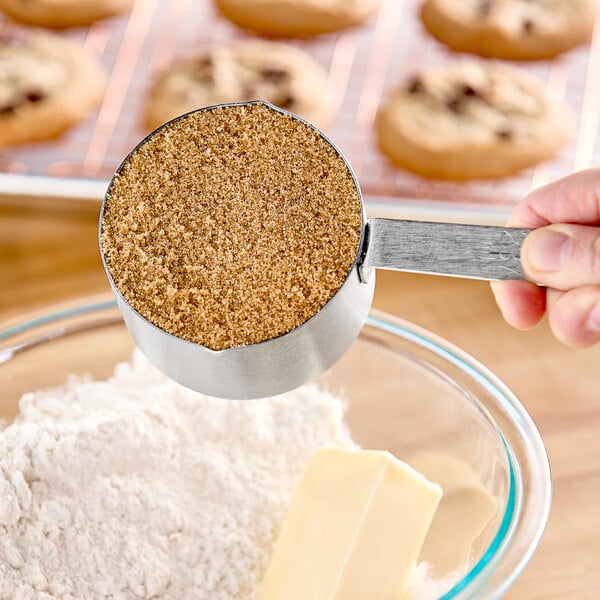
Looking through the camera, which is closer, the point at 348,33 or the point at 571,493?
the point at 571,493

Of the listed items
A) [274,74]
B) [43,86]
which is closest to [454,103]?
[274,74]

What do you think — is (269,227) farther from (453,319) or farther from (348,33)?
(348,33)

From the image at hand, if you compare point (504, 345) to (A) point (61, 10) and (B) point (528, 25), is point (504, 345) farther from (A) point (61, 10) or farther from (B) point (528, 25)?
(A) point (61, 10)

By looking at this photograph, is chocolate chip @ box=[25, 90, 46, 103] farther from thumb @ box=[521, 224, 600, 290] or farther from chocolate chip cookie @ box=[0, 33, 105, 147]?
thumb @ box=[521, 224, 600, 290]

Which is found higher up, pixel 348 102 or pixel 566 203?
pixel 566 203

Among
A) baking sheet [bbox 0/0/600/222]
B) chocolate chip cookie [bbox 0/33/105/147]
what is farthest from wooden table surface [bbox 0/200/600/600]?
chocolate chip cookie [bbox 0/33/105/147]

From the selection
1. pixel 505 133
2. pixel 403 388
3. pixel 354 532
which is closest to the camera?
pixel 354 532

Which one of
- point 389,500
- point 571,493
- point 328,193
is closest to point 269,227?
point 328,193
